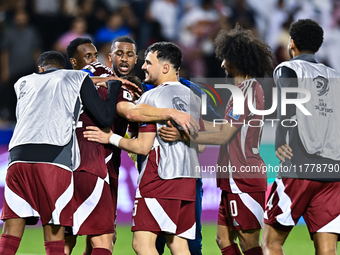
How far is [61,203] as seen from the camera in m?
3.90

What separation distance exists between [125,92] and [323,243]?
2212mm

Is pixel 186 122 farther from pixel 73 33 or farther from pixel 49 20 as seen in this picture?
pixel 49 20

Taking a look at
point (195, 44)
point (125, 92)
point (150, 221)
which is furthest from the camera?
point (195, 44)

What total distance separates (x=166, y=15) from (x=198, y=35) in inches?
38.3

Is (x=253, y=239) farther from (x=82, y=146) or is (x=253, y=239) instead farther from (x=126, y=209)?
(x=126, y=209)

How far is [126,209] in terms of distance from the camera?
8.38m

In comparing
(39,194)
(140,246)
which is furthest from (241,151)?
(39,194)

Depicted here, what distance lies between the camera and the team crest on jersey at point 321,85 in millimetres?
3961

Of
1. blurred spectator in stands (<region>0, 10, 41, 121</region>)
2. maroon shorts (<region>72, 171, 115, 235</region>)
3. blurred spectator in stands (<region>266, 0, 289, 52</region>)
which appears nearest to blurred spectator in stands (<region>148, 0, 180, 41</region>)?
blurred spectator in stands (<region>266, 0, 289, 52</region>)

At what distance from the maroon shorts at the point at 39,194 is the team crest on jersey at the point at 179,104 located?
1.10 m

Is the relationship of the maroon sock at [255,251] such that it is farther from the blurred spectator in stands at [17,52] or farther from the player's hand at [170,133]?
the blurred spectator in stands at [17,52]

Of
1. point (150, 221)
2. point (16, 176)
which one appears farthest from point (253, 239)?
point (16, 176)

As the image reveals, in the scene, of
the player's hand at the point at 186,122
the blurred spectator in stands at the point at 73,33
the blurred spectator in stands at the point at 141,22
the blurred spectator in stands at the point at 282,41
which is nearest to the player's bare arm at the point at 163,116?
the player's hand at the point at 186,122

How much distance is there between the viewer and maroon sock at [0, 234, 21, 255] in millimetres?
3830
